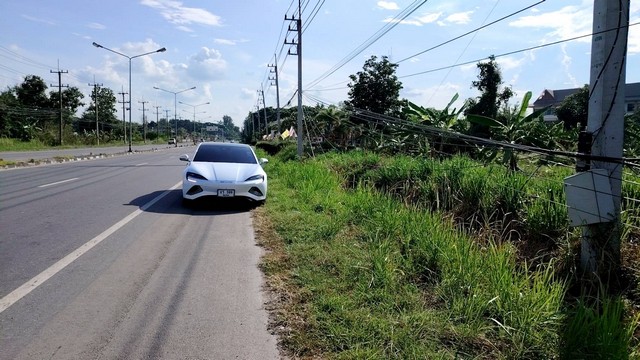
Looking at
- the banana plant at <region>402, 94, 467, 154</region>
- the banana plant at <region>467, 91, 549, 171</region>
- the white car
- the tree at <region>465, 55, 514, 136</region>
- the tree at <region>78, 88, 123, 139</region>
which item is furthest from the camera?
the tree at <region>78, 88, 123, 139</region>

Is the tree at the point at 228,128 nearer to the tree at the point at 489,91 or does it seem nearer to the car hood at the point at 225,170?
the tree at the point at 489,91

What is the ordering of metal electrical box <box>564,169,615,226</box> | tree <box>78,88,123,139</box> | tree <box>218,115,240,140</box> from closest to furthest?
metal electrical box <box>564,169,615,226</box> < tree <box>78,88,123,139</box> < tree <box>218,115,240,140</box>

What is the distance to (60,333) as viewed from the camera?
344 centimetres

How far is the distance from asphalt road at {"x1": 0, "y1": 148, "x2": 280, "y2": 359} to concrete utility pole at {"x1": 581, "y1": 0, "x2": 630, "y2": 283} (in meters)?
3.13

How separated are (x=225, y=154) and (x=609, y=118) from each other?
8.20 m

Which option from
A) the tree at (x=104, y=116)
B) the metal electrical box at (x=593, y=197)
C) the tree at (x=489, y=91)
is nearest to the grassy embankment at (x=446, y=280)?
the metal electrical box at (x=593, y=197)

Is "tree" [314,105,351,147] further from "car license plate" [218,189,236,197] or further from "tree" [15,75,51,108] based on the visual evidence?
"tree" [15,75,51,108]

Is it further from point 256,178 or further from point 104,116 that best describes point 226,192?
point 104,116

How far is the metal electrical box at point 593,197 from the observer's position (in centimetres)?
401

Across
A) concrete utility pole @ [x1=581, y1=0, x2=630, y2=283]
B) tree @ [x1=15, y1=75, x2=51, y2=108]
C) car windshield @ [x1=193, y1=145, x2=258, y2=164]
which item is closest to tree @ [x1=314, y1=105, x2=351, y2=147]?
car windshield @ [x1=193, y1=145, x2=258, y2=164]

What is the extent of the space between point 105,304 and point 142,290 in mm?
424

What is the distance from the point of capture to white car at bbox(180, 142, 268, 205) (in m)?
9.02

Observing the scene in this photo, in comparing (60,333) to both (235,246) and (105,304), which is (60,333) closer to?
(105,304)

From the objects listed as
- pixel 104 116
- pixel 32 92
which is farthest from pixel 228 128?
pixel 32 92
